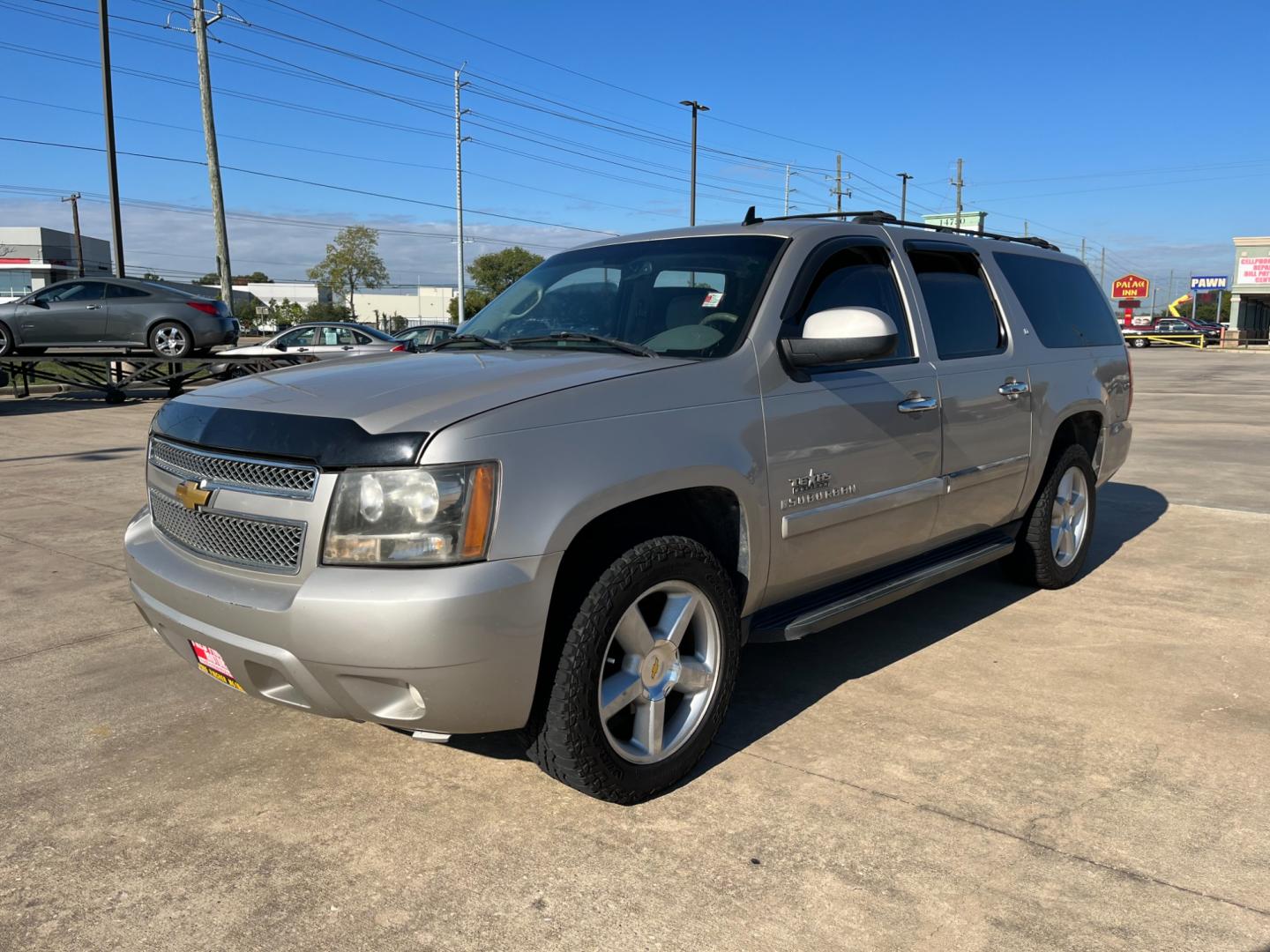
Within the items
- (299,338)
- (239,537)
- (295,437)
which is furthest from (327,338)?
(295,437)

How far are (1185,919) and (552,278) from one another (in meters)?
3.23

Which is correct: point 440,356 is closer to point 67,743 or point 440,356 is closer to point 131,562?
point 131,562

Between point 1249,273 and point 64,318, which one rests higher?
point 1249,273

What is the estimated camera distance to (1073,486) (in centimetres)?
567

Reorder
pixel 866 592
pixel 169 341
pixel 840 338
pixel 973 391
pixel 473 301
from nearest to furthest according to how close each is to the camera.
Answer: pixel 840 338
pixel 866 592
pixel 973 391
pixel 169 341
pixel 473 301

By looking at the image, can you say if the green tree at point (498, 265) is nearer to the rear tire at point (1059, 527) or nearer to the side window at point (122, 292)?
the side window at point (122, 292)

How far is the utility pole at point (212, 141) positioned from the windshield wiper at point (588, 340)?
24.2m

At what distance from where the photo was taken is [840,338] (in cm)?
345

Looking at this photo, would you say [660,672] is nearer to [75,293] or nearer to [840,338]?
[840,338]

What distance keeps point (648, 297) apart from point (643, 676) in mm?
1561

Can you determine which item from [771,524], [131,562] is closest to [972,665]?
[771,524]

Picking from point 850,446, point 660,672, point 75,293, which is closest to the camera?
point 660,672

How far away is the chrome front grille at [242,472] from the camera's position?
110 inches

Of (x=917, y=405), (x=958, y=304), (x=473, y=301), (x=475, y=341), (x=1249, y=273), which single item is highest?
(x=1249, y=273)
